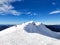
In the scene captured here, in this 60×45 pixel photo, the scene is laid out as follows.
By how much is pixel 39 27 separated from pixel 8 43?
13511mm

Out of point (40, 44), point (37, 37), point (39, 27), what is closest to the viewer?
point (40, 44)

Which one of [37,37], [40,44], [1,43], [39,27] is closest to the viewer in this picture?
[40,44]

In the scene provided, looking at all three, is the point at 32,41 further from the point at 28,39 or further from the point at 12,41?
the point at 12,41

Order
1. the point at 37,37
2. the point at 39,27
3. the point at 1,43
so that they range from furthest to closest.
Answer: the point at 39,27
the point at 37,37
the point at 1,43

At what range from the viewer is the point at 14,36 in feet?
66.7

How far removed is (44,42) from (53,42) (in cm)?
113

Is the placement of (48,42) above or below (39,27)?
below

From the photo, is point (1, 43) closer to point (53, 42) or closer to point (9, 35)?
point (9, 35)

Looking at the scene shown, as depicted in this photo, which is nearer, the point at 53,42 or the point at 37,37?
the point at 53,42

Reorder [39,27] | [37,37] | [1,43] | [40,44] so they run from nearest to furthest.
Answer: [40,44] → [1,43] → [37,37] → [39,27]

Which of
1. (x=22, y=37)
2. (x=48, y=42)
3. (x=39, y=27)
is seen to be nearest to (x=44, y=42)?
(x=48, y=42)

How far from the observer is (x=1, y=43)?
18.4 meters

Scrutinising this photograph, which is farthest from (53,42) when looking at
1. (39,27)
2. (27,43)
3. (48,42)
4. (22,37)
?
(39,27)

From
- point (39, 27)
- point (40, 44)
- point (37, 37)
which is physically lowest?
point (40, 44)
